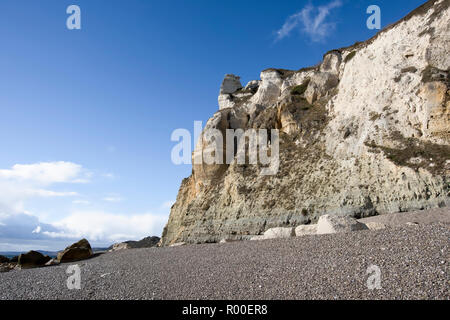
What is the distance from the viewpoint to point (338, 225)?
1416 centimetres

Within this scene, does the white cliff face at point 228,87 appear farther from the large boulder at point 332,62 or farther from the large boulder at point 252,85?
the large boulder at point 332,62

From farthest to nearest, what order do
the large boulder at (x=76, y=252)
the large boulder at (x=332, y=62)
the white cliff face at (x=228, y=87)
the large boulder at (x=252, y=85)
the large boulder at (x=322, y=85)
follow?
the large boulder at (x=252, y=85) → the white cliff face at (x=228, y=87) → the large boulder at (x=332, y=62) → the large boulder at (x=322, y=85) → the large boulder at (x=76, y=252)

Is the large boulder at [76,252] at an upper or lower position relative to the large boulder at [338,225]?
lower

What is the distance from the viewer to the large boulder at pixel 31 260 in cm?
2106

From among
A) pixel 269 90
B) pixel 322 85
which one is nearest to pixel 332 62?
pixel 322 85

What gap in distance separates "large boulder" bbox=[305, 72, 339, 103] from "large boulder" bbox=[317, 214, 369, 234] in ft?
68.9

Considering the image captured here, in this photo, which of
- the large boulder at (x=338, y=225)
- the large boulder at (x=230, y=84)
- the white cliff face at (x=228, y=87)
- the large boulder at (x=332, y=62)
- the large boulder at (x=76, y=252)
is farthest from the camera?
the large boulder at (x=230, y=84)

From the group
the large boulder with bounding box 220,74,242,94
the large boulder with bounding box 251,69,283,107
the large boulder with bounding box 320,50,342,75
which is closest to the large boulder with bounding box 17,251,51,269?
the large boulder with bounding box 251,69,283,107

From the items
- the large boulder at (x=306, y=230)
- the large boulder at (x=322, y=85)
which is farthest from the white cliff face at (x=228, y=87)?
the large boulder at (x=306, y=230)

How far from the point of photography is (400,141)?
20984 mm

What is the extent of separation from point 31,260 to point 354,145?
26.9 metres

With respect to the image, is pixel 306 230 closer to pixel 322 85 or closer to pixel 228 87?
pixel 322 85

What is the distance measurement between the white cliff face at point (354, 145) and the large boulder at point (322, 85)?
0.37 feet

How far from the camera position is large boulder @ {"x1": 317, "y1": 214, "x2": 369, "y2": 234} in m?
13.9
